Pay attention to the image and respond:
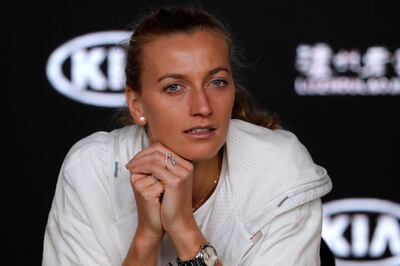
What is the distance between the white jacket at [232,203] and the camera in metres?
2.13

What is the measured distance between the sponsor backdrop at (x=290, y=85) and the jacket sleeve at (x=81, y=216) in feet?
A: 3.05

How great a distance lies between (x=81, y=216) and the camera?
2.26 meters

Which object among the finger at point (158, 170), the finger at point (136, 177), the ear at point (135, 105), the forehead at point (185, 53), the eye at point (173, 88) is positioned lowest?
the finger at point (136, 177)

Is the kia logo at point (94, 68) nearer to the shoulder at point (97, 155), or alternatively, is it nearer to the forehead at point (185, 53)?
the shoulder at point (97, 155)

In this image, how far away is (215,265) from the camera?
6.84ft

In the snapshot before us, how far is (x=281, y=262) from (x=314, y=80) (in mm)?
1176

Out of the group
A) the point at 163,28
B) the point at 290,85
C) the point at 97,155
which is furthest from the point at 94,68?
the point at 163,28

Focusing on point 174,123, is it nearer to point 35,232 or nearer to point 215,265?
point 215,265

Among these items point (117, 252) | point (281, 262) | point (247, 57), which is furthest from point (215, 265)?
point (247, 57)

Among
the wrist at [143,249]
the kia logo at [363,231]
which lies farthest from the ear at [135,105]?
the kia logo at [363,231]

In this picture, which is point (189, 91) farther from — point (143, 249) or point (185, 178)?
point (143, 249)

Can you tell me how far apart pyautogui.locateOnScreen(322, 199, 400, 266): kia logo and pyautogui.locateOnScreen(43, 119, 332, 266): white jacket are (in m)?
1.00

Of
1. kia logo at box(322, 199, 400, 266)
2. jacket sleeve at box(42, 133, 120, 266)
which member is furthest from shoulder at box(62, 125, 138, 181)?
kia logo at box(322, 199, 400, 266)

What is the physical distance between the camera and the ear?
2.22m
